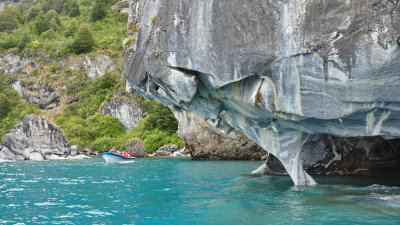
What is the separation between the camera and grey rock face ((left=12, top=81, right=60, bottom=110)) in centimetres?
6619

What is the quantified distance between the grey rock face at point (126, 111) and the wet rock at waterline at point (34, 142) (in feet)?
50.1

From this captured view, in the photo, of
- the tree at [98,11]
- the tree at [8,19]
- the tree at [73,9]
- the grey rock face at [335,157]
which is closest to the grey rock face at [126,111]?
the tree at [98,11]

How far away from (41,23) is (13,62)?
15.4 m

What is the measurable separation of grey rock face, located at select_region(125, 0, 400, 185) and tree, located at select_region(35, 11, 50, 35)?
81.0 m

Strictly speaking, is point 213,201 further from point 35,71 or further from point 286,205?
point 35,71

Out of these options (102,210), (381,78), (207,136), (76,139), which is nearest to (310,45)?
(381,78)

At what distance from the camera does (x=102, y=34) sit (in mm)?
77625

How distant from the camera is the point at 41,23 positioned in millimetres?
83188

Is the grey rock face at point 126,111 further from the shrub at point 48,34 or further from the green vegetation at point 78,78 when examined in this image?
the shrub at point 48,34

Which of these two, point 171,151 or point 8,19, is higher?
point 8,19

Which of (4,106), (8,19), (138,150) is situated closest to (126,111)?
(138,150)

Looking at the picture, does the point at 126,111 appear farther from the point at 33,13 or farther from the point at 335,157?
the point at 33,13

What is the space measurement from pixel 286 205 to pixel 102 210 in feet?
17.9

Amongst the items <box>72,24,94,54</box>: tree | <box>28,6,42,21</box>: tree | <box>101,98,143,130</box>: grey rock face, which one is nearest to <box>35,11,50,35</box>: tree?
<box>28,6,42,21</box>: tree
